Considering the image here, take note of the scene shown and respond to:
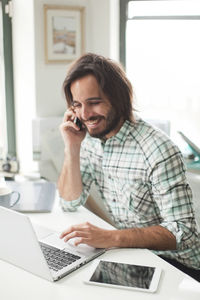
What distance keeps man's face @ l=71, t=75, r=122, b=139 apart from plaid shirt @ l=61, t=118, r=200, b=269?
0.05 metres

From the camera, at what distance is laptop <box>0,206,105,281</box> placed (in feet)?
3.88

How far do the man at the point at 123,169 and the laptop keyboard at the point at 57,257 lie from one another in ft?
0.21

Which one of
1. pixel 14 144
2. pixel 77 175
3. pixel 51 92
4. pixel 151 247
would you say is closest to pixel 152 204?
pixel 151 247

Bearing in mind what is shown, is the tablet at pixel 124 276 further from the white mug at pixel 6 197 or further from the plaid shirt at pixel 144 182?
the white mug at pixel 6 197

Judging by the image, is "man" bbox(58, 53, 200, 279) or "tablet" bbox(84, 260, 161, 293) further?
"man" bbox(58, 53, 200, 279)

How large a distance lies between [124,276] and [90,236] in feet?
0.71

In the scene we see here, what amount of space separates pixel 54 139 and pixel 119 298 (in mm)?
1856

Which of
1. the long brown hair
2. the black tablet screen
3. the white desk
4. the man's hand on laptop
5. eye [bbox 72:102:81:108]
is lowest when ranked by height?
the white desk

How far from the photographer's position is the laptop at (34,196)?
183 cm

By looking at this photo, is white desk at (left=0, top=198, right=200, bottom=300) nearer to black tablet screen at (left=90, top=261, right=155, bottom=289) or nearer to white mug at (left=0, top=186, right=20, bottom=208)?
black tablet screen at (left=90, top=261, right=155, bottom=289)

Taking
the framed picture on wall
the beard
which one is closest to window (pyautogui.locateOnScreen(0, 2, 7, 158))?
the framed picture on wall

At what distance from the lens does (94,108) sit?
177cm

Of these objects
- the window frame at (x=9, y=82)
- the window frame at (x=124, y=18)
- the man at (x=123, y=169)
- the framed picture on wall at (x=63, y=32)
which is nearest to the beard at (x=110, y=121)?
the man at (x=123, y=169)

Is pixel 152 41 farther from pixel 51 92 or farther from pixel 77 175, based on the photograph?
pixel 77 175
